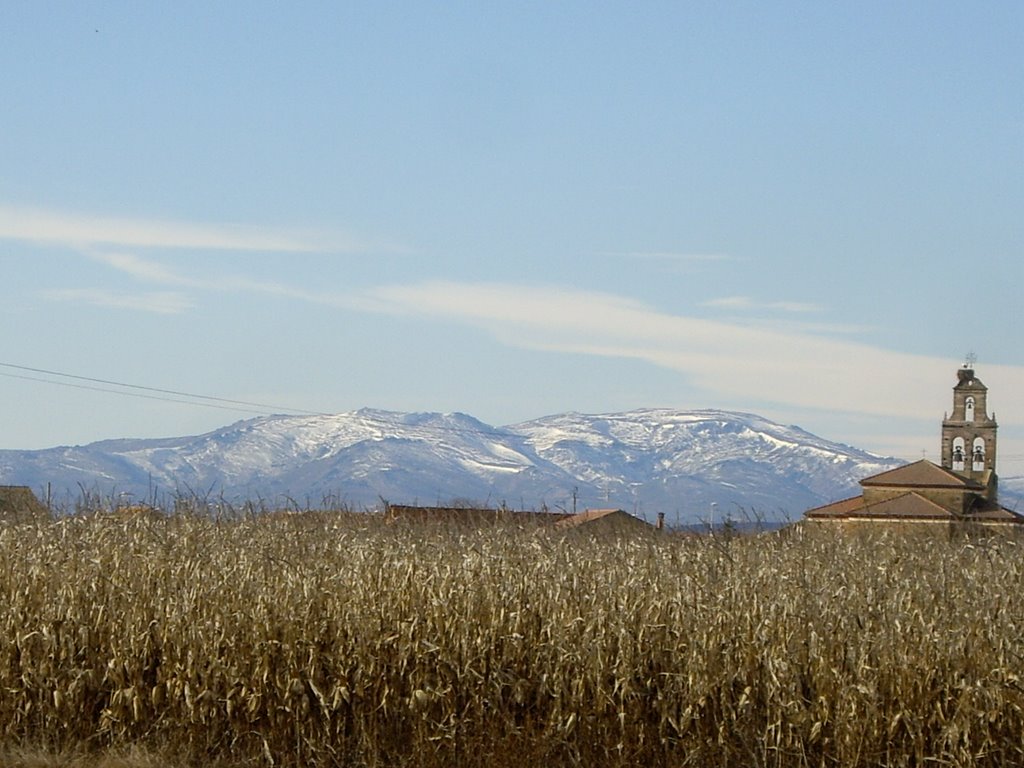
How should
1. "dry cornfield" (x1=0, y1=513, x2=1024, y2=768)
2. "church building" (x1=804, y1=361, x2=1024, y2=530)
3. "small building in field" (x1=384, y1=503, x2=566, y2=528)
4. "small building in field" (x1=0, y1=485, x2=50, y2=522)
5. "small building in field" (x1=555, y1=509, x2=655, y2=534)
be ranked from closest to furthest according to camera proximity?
"dry cornfield" (x1=0, y1=513, x2=1024, y2=768), "small building in field" (x1=555, y1=509, x2=655, y2=534), "small building in field" (x1=384, y1=503, x2=566, y2=528), "small building in field" (x1=0, y1=485, x2=50, y2=522), "church building" (x1=804, y1=361, x2=1024, y2=530)

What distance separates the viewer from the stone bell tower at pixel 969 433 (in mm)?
95375

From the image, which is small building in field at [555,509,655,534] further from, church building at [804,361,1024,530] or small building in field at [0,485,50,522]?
church building at [804,361,1024,530]

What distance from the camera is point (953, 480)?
86.2 m

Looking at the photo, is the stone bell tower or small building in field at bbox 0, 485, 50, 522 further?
the stone bell tower

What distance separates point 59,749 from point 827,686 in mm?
6911

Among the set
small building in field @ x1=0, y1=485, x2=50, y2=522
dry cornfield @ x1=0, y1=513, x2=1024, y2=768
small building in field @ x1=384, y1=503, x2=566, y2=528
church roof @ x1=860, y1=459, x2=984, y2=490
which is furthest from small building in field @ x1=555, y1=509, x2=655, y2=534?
church roof @ x1=860, y1=459, x2=984, y2=490

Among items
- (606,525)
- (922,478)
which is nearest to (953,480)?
(922,478)

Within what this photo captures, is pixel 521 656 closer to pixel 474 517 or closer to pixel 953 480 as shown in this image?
pixel 474 517

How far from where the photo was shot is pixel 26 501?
1920 centimetres

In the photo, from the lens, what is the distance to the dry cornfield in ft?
42.6

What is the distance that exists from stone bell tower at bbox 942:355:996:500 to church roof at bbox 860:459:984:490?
6128 mm

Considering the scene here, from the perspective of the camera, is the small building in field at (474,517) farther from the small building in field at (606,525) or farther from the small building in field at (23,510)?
the small building in field at (23,510)

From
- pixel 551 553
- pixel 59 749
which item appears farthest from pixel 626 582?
pixel 59 749

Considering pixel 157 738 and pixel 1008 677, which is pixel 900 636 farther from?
pixel 157 738
